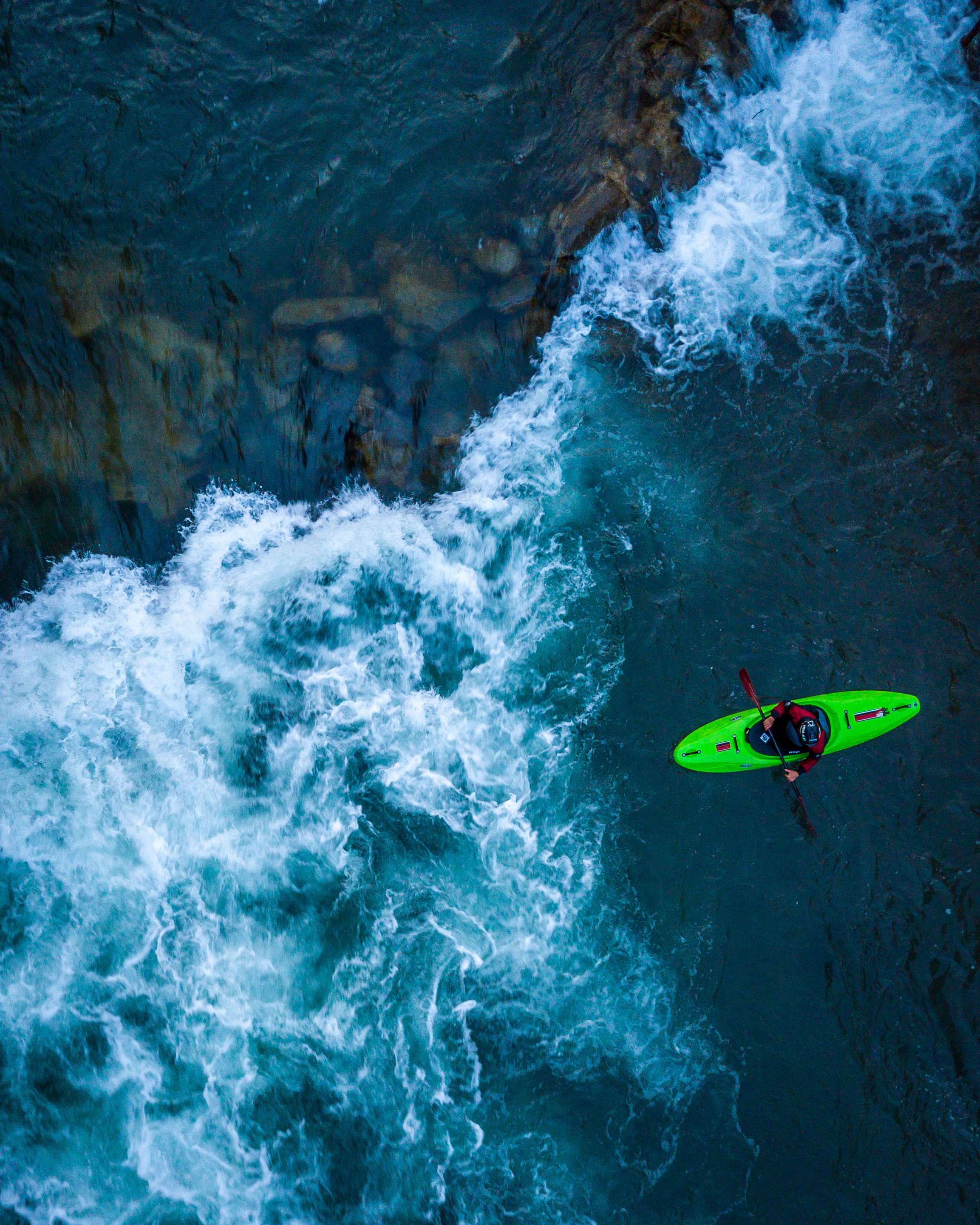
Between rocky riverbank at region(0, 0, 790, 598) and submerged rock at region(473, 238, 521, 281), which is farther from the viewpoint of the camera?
submerged rock at region(473, 238, 521, 281)

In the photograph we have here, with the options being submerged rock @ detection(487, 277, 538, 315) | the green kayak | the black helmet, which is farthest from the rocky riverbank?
the black helmet

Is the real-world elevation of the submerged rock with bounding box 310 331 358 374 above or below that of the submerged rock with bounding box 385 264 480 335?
below

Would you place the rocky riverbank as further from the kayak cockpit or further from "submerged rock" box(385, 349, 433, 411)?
the kayak cockpit

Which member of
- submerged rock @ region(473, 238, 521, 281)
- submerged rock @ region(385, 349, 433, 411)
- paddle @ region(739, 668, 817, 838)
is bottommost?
paddle @ region(739, 668, 817, 838)

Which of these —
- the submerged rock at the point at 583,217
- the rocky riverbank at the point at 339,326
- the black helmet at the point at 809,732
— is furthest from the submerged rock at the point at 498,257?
the black helmet at the point at 809,732

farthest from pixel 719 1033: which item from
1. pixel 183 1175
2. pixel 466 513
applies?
pixel 466 513

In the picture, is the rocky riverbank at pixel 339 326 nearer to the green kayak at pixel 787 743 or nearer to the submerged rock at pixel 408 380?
the submerged rock at pixel 408 380
